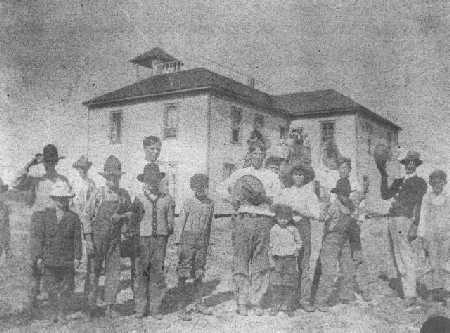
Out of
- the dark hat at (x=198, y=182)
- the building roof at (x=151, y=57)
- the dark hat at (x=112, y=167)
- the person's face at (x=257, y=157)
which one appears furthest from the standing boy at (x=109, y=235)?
the building roof at (x=151, y=57)

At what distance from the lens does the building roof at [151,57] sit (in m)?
19.3

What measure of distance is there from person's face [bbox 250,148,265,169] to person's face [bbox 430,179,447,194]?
61.4 inches

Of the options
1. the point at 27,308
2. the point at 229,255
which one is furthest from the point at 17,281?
the point at 229,255

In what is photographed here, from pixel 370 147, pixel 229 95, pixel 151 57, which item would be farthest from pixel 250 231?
pixel 370 147

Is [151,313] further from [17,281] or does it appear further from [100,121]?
[100,121]

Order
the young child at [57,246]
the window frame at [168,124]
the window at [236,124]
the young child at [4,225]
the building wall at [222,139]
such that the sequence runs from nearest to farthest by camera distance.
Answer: the young child at [57,246]
the young child at [4,225]
the building wall at [222,139]
the window frame at [168,124]
the window at [236,124]

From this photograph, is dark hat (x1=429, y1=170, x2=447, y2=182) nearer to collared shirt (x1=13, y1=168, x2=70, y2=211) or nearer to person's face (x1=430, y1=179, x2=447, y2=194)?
person's face (x1=430, y1=179, x2=447, y2=194)

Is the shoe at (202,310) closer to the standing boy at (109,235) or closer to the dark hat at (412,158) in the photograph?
the standing boy at (109,235)

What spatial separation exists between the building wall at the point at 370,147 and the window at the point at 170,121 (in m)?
7.59

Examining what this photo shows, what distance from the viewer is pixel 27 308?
12.0 ft

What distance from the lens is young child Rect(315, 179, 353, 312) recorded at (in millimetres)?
3834

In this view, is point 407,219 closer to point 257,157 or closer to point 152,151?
point 257,157

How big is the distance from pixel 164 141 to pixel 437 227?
11.7 m

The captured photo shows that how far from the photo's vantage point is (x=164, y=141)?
15.1 metres
